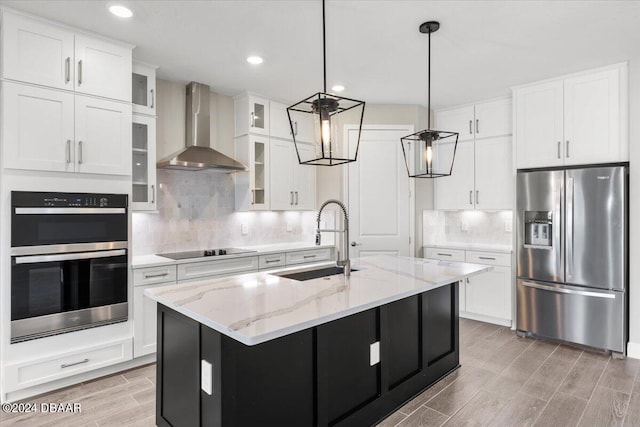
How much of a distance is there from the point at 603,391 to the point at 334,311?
246 centimetres

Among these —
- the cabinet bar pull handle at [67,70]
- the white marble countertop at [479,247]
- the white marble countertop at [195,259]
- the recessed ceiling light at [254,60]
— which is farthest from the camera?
the white marble countertop at [479,247]

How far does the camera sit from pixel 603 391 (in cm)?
284

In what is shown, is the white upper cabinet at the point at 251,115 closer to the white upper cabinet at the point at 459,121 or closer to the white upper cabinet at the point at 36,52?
the white upper cabinet at the point at 36,52

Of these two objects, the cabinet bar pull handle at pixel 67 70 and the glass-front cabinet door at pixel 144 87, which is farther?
the glass-front cabinet door at pixel 144 87

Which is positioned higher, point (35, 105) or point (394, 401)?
point (35, 105)

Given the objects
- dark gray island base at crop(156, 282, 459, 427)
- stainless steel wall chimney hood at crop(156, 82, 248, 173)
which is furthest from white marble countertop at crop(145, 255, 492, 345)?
stainless steel wall chimney hood at crop(156, 82, 248, 173)

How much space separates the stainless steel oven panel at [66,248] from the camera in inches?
104

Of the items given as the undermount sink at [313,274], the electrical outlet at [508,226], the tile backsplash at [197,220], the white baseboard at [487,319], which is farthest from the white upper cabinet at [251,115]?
the white baseboard at [487,319]

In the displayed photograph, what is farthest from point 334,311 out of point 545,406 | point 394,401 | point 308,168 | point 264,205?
point 308,168

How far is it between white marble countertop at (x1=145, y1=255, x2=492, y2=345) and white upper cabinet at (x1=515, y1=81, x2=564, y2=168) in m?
1.94

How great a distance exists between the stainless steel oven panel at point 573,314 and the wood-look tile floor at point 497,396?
0.18 meters

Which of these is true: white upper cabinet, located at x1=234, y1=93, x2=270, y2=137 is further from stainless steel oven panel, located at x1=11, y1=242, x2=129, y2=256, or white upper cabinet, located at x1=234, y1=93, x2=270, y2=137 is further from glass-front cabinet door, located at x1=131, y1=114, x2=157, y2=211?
stainless steel oven panel, located at x1=11, y1=242, x2=129, y2=256

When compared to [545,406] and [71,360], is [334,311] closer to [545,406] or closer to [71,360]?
[545,406]

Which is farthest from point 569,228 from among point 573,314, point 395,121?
point 395,121
